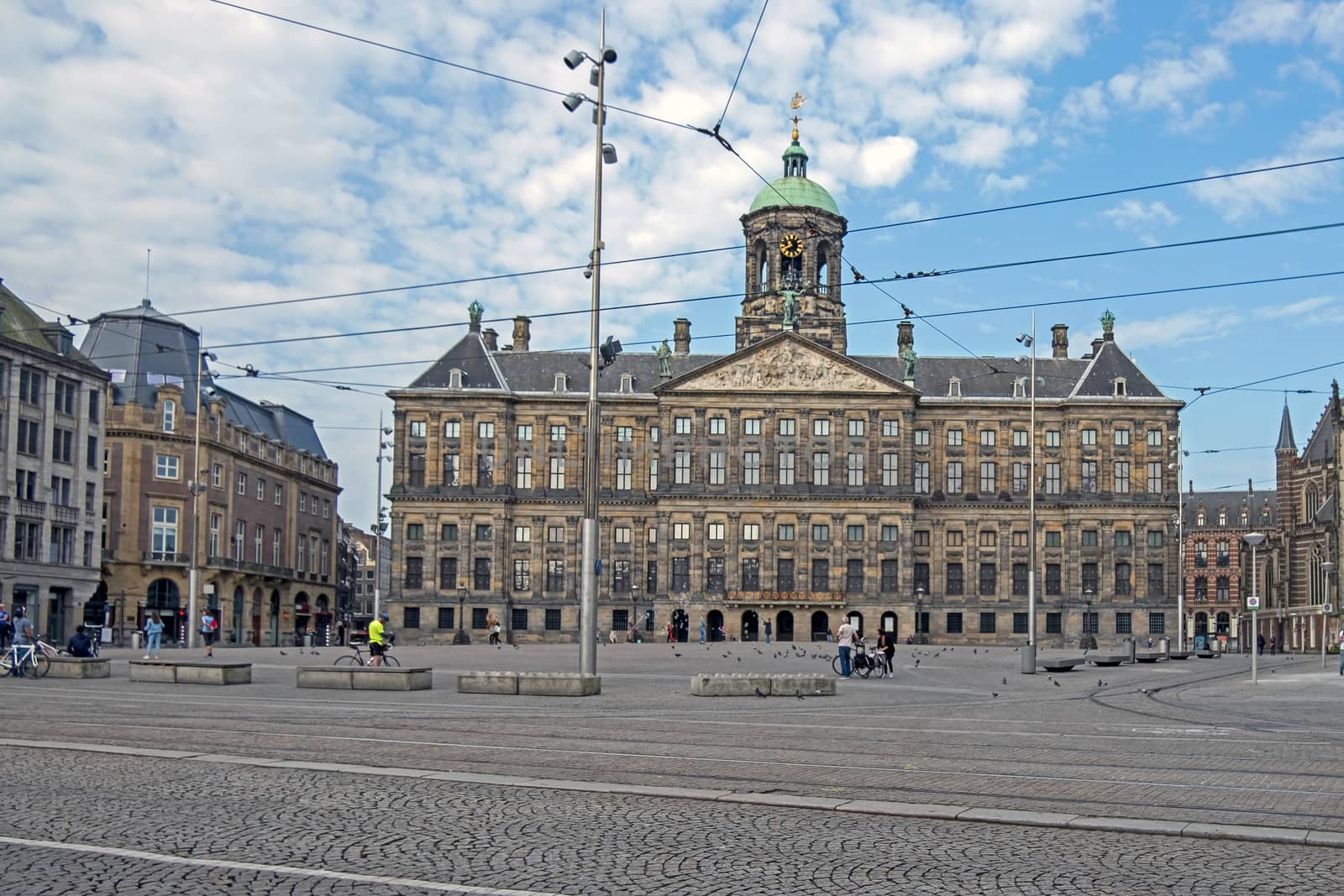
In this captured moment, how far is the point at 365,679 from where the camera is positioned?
2973 centimetres

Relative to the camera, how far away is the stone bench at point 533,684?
2823 cm

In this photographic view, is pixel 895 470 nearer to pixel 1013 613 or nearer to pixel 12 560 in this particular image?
pixel 1013 613

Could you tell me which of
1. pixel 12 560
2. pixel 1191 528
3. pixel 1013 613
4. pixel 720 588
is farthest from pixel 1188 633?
pixel 12 560

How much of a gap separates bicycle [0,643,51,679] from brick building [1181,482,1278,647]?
124902mm

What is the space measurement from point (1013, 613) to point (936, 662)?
144 ft

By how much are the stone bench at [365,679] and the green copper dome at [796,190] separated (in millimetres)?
69239

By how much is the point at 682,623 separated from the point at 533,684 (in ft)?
207

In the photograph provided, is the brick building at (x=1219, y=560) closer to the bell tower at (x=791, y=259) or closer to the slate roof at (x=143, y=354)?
the bell tower at (x=791, y=259)

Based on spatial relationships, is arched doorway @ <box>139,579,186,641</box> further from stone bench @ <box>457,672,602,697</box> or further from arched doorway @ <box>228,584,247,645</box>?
stone bench @ <box>457,672,602,697</box>

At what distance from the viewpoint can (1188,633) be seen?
129m

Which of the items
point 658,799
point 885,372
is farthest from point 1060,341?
point 658,799

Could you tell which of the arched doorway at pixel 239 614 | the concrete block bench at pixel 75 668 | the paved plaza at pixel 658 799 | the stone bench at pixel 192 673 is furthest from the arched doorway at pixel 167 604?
the paved plaza at pixel 658 799

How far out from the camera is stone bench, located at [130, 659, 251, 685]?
30.7m

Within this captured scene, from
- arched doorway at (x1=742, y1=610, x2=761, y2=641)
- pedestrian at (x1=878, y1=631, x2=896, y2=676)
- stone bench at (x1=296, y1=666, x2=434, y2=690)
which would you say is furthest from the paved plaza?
arched doorway at (x1=742, y1=610, x2=761, y2=641)
